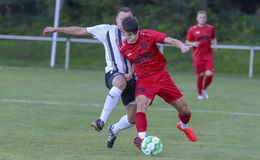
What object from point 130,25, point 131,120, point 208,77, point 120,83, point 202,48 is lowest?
point 208,77

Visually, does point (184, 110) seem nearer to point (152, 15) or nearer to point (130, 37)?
point (130, 37)

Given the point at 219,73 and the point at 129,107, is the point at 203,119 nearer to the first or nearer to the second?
the point at 129,107

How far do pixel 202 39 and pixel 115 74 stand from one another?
768cm

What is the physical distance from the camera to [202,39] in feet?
50.0

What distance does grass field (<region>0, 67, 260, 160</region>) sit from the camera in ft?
23.8

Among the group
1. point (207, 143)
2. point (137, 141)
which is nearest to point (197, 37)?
point (207, 143)

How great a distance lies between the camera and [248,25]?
27.9 metres

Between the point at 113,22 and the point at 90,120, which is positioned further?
the point at 113,22

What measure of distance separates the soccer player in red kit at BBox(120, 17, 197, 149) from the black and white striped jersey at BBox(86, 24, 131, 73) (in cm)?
21

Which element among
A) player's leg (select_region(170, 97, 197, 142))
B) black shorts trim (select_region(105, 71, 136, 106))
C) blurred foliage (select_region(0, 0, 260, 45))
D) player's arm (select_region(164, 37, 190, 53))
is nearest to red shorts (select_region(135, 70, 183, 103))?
player's leg (select_region(170, 97, 197, 142))

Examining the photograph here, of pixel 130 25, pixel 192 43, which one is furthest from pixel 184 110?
pixel 192 43

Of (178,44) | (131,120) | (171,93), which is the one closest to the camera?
(178,44)

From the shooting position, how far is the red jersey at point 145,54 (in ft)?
24.6

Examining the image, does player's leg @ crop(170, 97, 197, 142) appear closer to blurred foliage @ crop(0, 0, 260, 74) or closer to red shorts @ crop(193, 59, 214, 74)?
red shorts @ crop(193, 59, 214, 74)
